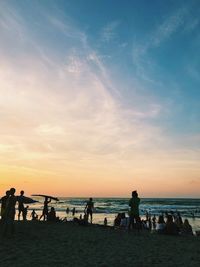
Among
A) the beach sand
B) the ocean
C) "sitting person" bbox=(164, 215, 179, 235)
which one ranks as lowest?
the beach sand

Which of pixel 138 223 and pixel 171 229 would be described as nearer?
pixel 138 223

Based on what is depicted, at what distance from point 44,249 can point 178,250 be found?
5.52 meters

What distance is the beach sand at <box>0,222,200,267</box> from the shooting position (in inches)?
411

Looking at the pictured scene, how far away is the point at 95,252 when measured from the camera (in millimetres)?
12375

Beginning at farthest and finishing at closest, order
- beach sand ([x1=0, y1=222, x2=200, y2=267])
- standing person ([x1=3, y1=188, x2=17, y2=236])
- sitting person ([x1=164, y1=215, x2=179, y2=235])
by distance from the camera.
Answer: sitting person ([x1=164, y1=215, x2=179, y2=235])
standing person ([x1=3, y1=188, x2=17, y2=236])
beach sand ([x1=0, y1=222, x2=200, y2=267])

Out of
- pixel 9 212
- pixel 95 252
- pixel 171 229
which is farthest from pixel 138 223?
pixel 9 212

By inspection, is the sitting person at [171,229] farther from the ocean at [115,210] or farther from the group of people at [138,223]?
the ocean at [115,210]

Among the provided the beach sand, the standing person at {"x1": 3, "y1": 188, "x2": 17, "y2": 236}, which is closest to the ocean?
the standing person at {"x1": 3, "y1": 188, "x2": 17, "y2": 236}

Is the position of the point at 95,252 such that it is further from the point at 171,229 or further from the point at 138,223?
the point at 171,229

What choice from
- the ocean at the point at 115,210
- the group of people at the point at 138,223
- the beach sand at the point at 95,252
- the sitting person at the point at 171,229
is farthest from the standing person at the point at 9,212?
the sitting person at the point at 171,229

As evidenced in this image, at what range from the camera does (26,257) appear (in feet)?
36.0

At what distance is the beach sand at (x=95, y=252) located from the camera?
1044cm

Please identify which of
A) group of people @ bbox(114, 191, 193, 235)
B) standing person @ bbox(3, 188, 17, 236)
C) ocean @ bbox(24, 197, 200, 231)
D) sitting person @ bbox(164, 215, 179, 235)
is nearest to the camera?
standing person @ bbox(3, 188, 17, 236)

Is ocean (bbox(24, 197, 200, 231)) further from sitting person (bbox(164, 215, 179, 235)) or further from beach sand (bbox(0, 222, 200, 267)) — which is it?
beach sand (bbox(0, 222, 200, 267))
